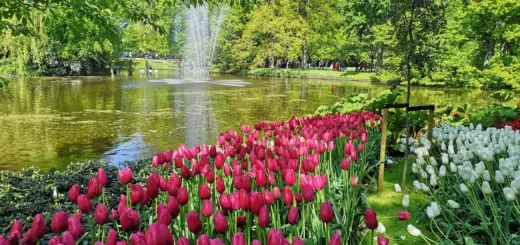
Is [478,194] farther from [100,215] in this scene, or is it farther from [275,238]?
[100,215]

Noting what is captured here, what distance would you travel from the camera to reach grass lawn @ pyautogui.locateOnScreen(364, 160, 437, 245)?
3434 mm

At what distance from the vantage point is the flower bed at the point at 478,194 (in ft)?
8.50

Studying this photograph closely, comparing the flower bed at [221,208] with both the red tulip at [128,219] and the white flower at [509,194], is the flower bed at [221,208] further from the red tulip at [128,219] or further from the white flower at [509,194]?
the white flower at [509,194]

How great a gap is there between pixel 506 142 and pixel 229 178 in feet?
8.13

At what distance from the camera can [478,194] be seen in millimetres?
3570

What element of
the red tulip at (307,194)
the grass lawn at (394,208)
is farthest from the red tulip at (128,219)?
the grass lawn at (394,208)

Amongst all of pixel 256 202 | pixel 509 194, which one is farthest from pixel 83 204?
pixel 509 194

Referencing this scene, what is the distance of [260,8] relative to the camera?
45625 mm

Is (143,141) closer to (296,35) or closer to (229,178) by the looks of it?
(229,178)

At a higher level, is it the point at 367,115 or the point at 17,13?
the point at 17,13

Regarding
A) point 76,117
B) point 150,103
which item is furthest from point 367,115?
point 150,103

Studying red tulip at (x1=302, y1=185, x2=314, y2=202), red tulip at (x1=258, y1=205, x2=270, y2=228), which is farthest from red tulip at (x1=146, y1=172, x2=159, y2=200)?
red tulip at (x1=302, y1=185, x2=314, y2=202)

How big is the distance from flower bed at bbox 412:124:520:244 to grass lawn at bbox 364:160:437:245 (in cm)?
21

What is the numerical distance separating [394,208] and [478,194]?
0.78 meters
